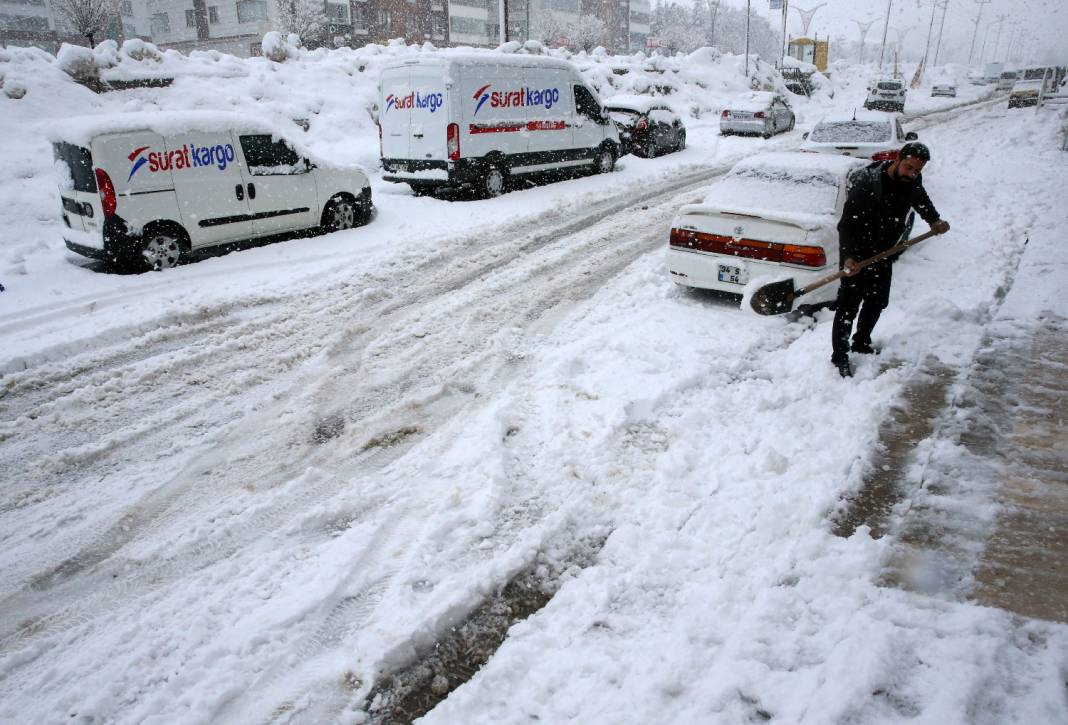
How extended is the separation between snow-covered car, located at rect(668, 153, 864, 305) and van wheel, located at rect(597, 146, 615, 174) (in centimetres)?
854

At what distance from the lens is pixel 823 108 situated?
39.6m

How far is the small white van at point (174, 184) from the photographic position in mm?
7746

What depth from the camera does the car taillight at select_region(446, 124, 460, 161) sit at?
11734mm

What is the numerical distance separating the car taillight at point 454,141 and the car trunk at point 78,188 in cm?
583

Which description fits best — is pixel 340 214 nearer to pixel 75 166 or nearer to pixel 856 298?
pixel 75 166

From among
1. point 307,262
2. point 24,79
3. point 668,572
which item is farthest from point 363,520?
point 24,79

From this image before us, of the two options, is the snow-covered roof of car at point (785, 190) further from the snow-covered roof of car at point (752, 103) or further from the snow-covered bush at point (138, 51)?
the snow-covered bush at point (138, 51)

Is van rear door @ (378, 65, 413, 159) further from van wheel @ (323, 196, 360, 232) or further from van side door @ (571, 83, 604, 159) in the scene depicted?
van side door @ (571, 83, 604, 159)

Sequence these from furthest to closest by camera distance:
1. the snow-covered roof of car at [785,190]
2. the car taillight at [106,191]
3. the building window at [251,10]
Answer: the building window at [251,10] → the car taillight at [106,191] → the snow-covered roof of car at [785,190]

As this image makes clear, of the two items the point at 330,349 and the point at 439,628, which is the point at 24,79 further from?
the point at 439,628

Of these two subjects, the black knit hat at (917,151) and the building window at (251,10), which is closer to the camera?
the black knit hat at (917,151)

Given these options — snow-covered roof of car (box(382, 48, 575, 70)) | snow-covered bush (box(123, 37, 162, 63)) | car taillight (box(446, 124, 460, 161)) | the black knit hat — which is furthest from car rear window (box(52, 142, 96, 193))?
snow-covered bush (box(123, 37, 162, 63))

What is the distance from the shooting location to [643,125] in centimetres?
1781

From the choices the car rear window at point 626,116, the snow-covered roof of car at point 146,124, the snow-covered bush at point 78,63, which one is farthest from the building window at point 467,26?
the snow-covered roof of car at point 146,124
